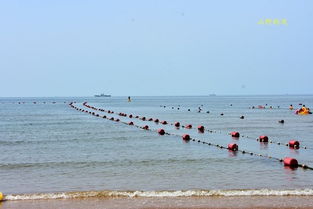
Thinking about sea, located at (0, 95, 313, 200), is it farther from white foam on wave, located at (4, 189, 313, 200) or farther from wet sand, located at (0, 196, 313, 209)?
wet sand, located at (0, 196, 313, 209)

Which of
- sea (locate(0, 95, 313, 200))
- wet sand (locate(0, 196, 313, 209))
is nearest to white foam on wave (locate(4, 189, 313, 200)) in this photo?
sea (locate(0, 95, 313, 200))

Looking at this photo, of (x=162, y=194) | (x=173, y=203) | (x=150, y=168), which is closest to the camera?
(x=173, y=203)

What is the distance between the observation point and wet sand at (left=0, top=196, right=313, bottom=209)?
17.4 metres

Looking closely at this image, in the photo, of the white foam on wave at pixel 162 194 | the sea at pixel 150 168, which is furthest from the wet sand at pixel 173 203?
the sea at pixel 150 168

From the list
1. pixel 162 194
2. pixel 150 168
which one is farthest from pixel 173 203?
pixel 150 168

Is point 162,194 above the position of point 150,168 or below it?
above

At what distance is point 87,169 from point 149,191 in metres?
7.77

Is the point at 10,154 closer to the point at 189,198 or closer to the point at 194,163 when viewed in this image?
the point at 194,163

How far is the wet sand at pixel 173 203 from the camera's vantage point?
17.4m

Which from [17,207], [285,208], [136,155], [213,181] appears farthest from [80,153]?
[285,208]

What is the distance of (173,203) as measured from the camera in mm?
18047

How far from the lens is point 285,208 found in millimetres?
16844

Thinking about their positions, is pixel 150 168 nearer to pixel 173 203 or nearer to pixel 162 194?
pixel 162 194

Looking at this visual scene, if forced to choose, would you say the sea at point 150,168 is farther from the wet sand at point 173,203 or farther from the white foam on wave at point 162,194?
the wet sand at point 173,203
